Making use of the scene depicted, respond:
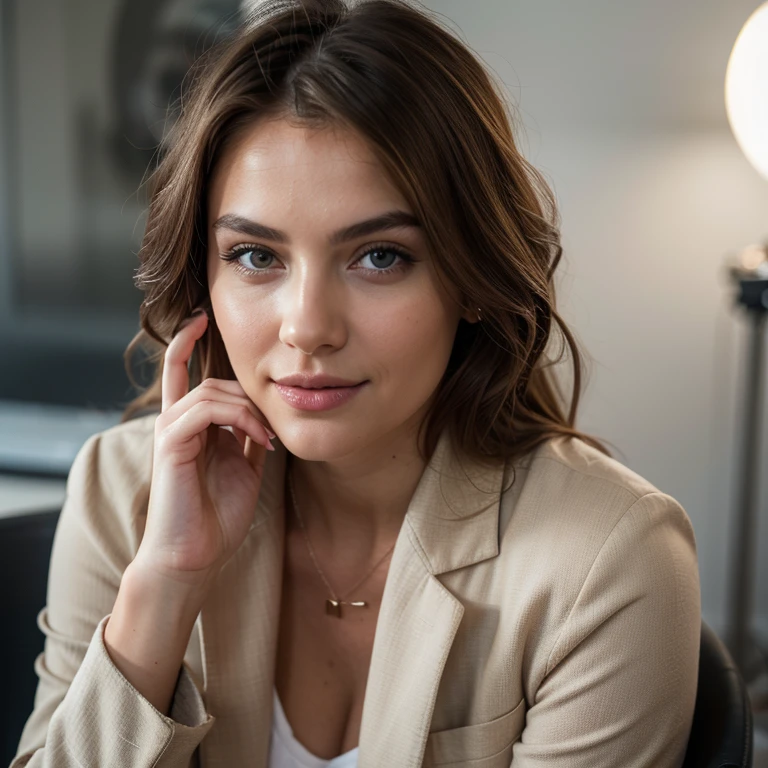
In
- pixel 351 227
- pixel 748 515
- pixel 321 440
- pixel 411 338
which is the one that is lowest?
pixel 748 515

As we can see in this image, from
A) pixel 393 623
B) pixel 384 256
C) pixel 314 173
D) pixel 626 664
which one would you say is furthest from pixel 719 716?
pixel 314 173

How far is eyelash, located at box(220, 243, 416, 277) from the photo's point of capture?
1025 millimetres

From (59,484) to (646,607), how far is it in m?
1.72

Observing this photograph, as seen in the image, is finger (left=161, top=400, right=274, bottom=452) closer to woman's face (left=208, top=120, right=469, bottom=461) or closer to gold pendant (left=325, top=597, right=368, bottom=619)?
woman's face (left=208, top=120, right=469, bottom=461)

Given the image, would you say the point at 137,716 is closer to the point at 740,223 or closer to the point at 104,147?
the point at 104,147

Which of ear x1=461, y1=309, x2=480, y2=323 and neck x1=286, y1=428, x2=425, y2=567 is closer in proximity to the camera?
ear x1=461, y1=309, x2=480, y2=323

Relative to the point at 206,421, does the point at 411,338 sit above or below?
above

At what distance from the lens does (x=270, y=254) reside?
105 cm

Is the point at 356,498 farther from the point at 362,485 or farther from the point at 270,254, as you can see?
the point at 270,254

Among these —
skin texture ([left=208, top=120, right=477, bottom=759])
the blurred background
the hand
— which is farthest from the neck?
the blurred background

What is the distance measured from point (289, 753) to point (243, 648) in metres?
0.15

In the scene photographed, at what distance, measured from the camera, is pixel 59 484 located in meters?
2.34

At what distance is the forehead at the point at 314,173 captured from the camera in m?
0.99

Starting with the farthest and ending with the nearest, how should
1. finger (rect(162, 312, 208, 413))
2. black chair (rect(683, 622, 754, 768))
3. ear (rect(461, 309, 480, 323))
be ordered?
finger (rect(162, 312, 208, 413)) → ear (rect(461, 309, 480, 323)) → black chair (rect(683, 622, 754, 768))
